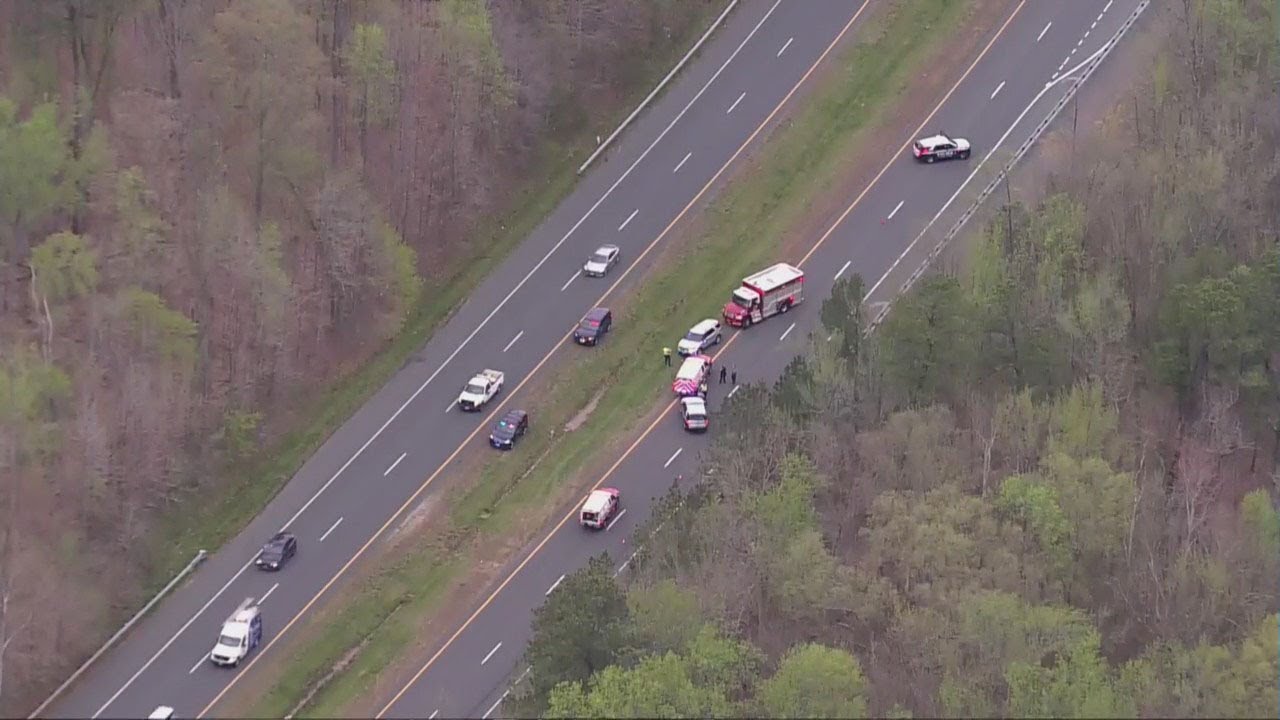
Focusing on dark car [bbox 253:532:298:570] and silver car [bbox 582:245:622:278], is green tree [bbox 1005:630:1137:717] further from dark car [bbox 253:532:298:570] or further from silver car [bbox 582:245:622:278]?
silver car [bbox 582:245:622:278]

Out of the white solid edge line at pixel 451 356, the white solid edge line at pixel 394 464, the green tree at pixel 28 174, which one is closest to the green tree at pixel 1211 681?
the white solid edge line at pixel 394 464

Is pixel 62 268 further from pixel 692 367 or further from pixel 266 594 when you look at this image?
pixel 692 367

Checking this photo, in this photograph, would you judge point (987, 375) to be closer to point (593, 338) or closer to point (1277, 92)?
point (593, 338)

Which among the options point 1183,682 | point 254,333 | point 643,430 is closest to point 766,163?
point 643,430

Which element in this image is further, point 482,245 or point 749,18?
point 749,18

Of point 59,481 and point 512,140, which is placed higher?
point 512,140

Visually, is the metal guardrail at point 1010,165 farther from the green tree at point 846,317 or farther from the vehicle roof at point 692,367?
the vehicle roof at point 692,367

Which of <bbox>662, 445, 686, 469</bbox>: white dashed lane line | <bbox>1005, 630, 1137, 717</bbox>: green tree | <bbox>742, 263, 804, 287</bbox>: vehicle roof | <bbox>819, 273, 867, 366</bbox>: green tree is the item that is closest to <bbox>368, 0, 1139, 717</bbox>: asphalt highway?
<bbox>662, 445, 686, 469</bbox>: white dashed lane line
